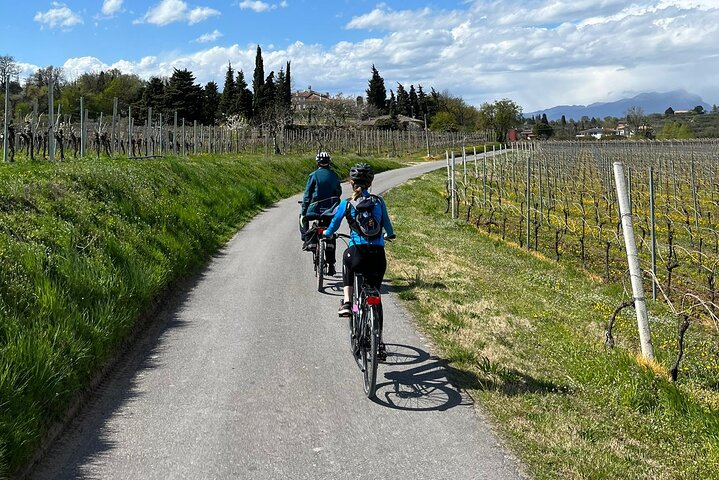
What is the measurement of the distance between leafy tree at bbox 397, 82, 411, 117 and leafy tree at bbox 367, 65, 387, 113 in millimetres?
2786

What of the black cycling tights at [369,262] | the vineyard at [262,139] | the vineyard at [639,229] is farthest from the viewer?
the vineyard at [262,139]

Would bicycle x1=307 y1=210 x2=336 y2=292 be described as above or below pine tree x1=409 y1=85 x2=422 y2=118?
below

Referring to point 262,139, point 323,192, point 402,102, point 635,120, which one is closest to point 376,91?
point 402,102

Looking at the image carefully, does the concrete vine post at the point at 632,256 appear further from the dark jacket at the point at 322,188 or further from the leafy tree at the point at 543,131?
the leafy tree at the point at 543,131

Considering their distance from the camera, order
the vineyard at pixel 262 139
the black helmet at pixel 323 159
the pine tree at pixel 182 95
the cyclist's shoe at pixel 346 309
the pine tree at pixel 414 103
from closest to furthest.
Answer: the cyclist's shoe at pixel 346 309
the black helmet at pixel 323 159
the vineyard at pixel 262 139
the pine tree at pixel 182 95
the pine tree at pixel 414 103

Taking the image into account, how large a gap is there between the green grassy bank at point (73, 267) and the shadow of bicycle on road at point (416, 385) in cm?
243

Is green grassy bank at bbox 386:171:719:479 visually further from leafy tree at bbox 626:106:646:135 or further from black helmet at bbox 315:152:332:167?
leafy tree at bbox 626:106:646:135

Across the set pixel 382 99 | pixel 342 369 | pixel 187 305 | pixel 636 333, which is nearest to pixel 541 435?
pixel 342 369

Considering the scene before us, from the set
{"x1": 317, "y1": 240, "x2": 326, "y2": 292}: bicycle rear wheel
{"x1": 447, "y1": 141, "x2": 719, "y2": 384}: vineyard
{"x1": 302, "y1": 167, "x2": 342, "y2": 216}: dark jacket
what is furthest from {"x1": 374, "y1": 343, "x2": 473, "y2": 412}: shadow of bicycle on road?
{"x1": 302, "y1": 167, "x2": 342, "y2": 216}: dark jacket

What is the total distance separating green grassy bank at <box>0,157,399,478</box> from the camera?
14.8ft

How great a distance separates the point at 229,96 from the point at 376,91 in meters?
31.1

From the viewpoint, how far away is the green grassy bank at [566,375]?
4.14m

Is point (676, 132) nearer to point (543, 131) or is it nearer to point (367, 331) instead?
point (543, 131)

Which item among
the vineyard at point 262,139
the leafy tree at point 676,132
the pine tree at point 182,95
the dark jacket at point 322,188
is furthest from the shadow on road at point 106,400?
the leafy tree at point 676,132
